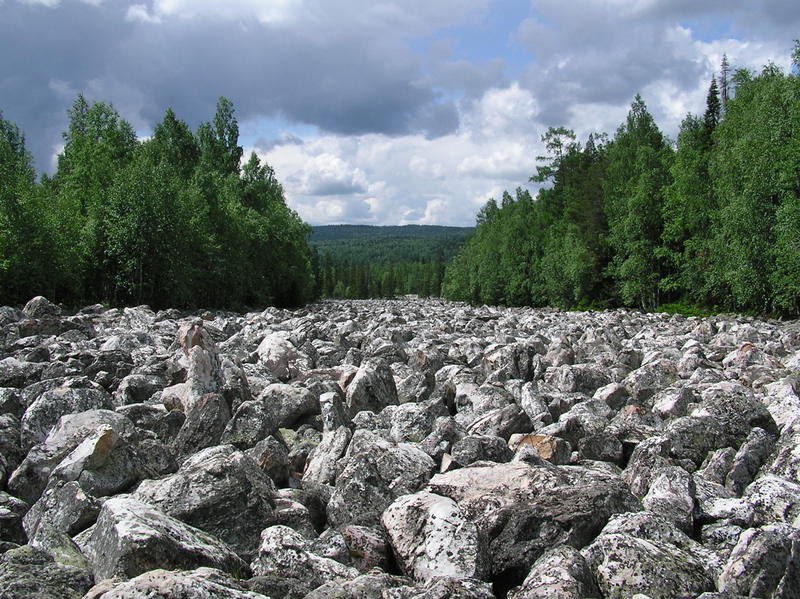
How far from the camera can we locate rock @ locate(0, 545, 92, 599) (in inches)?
155

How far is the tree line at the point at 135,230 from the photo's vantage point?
3053 cm

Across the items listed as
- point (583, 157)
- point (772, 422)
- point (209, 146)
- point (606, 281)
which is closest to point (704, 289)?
point (606, 281)

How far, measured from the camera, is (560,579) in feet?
13.8

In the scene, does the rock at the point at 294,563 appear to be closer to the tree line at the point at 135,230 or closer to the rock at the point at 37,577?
the rock at the point at 37,577

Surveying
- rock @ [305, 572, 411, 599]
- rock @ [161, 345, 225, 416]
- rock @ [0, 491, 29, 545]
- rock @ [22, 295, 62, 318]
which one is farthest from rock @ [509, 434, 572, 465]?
rock @ [22, 295, 62, 318]

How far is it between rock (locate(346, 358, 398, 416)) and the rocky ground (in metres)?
0.04

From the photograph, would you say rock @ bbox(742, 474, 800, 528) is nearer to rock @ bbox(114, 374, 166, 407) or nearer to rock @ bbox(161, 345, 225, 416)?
rock @ bbox(161, 345, 225, 416)

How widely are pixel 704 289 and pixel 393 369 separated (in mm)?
33949

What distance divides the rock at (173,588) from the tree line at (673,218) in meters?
29.7

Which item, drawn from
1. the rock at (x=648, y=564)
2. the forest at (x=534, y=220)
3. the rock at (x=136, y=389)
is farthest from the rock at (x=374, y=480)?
the forest at (x=534, y=220)

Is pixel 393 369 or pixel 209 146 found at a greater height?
pixel 209 146

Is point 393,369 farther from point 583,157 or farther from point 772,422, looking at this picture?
point 583,157

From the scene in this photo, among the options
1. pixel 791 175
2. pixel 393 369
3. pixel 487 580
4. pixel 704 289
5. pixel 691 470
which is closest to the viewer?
pixel 487 580

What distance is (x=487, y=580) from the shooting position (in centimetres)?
463
